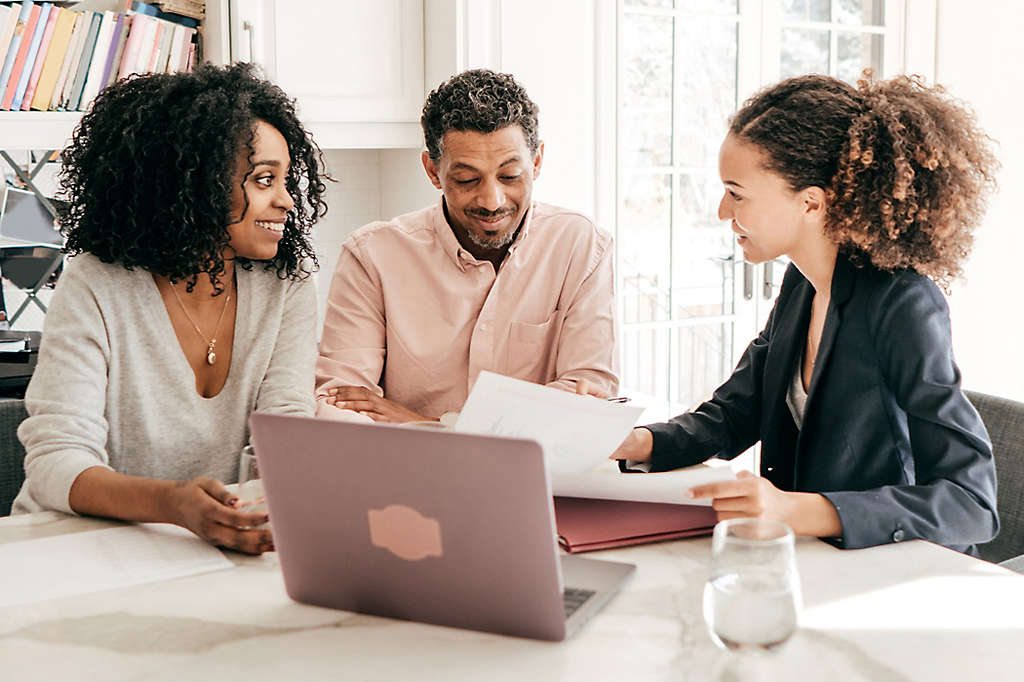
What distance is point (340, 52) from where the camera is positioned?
284 centimetres

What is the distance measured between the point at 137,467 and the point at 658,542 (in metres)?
0.85

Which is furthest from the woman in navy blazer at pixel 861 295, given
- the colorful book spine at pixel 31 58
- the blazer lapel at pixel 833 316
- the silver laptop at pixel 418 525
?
the colorful book spine at pixel 31 58

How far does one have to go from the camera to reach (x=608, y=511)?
1.29 metres

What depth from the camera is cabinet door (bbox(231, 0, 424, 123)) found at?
107 inches

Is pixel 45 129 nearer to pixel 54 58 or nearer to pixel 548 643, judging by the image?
pixel 54 58

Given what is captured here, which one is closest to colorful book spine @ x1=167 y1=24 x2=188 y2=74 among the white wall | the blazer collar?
the blazer collar

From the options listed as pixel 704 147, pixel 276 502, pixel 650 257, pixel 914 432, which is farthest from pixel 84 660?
pixel 704 147

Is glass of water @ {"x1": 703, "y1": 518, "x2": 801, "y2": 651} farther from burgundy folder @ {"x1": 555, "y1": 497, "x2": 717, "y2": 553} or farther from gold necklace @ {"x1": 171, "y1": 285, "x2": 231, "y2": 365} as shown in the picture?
gold necklace @ {"x1": 171, "y1": 285, "x2": 231, "y2": 365}

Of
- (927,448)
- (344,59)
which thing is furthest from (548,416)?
(344,59)

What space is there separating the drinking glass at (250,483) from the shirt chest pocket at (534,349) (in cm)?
103

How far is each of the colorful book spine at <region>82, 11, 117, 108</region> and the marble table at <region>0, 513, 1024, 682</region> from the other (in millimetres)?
1857

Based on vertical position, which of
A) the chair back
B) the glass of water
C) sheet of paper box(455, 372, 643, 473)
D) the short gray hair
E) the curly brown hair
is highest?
the short gray hair

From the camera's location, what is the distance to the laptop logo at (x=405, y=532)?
37.0 inches

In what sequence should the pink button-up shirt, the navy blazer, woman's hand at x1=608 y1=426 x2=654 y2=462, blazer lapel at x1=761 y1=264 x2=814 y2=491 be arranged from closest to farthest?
the navy blazer → woman's hand at x1=608 y1=426 x2=654 y2=462 → blazer lapel at x1=761 y1=264 x2=814 y2=491 → the pink button-up shirt
